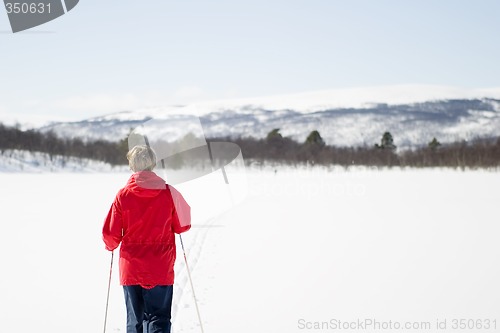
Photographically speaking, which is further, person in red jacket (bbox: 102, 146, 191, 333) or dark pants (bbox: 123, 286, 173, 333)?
dark pants (bbox: 123, 286, 173, 333)

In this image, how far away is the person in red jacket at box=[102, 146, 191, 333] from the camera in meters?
3.03

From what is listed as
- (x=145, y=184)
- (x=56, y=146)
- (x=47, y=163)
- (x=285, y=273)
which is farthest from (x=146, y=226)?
(x=56, y=146)

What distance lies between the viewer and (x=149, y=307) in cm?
321

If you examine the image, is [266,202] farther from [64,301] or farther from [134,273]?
[134,273]

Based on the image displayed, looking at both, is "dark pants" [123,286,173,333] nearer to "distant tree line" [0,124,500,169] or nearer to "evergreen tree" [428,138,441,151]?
"distant tree line" [0,124,500,169]

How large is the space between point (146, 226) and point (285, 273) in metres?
3.69

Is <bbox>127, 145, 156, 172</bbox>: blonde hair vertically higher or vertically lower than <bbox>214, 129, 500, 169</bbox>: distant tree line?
higher

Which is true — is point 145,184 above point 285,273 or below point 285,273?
above

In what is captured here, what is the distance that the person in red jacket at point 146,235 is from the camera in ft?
9.93

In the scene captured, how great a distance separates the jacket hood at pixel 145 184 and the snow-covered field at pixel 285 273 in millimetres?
1580

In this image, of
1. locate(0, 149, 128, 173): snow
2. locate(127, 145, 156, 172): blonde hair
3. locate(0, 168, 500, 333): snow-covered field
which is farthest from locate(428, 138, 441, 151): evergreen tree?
locate(127, 145, 156, 172): blonde hair

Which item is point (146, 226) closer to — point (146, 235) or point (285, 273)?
point (146, 235)

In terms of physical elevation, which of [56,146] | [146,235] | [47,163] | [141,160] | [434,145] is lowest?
[434,145]

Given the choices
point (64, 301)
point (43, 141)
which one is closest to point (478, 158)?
point (64, 301)
